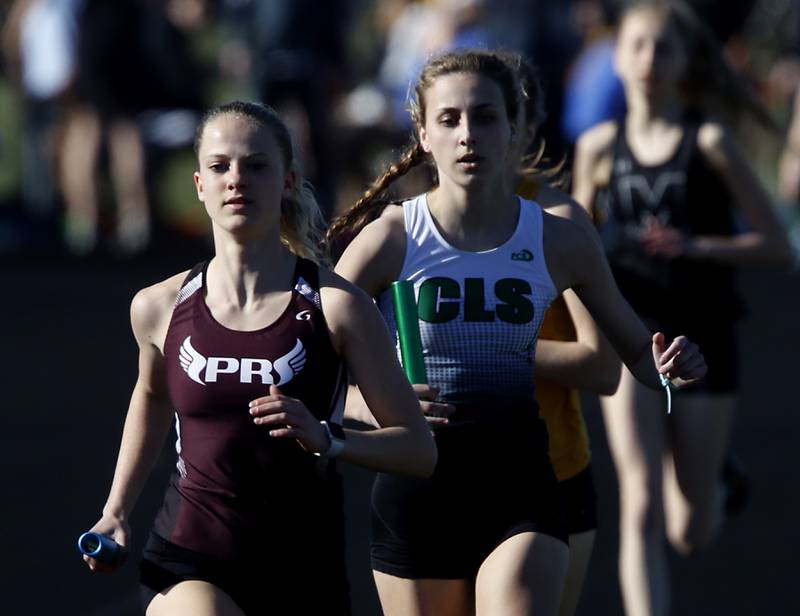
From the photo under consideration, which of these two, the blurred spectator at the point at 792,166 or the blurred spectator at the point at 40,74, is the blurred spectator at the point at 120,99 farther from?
the blurred spectator at the point at 792,166

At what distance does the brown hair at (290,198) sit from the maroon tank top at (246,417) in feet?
0.89

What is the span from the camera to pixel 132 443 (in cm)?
400

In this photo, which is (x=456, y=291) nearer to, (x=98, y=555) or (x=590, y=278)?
(x=590, y=278)

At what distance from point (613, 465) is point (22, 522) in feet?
9.23

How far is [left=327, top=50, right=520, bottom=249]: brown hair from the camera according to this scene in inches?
172

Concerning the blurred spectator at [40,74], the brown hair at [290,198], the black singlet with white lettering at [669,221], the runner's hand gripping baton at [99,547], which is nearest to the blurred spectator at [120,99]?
the blurred spectator at [40,74]

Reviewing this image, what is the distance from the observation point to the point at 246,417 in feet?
12.3

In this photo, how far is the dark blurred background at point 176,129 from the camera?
10336 millimetres

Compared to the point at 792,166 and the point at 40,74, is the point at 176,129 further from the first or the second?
the point at 792,166

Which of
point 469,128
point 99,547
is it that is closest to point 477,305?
point 469,128

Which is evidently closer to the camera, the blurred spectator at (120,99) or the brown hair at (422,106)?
the brown hair at (422,106)

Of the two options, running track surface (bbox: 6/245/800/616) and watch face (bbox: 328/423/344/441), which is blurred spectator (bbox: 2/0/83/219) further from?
watch face (bbox: 328/423/344/441)

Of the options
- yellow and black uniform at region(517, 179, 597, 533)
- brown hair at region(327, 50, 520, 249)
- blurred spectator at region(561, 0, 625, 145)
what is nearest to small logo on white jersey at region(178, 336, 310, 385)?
brown hair at region(327, 50, 520, 249)

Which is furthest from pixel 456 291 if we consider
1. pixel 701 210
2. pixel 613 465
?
pixel 613 465
